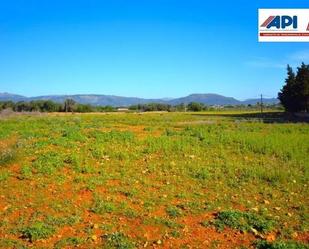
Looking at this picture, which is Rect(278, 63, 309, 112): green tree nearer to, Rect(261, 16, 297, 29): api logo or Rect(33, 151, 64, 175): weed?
Rect(261, 16, 297, 29): api logo

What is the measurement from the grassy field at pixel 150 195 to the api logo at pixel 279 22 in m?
12.9

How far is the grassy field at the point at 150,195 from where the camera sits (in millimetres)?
6776

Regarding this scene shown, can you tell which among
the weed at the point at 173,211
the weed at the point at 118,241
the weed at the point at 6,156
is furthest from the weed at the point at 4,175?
the weed at the point at 173,211

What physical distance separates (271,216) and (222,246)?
173 cm

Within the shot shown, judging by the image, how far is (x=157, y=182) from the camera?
9883mm

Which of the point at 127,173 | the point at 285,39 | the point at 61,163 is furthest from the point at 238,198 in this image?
the point at 285,39

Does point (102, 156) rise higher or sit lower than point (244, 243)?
higher

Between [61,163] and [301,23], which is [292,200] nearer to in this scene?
[61,163]

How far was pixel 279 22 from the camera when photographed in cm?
2511

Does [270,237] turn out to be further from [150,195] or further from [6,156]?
[6,156]
